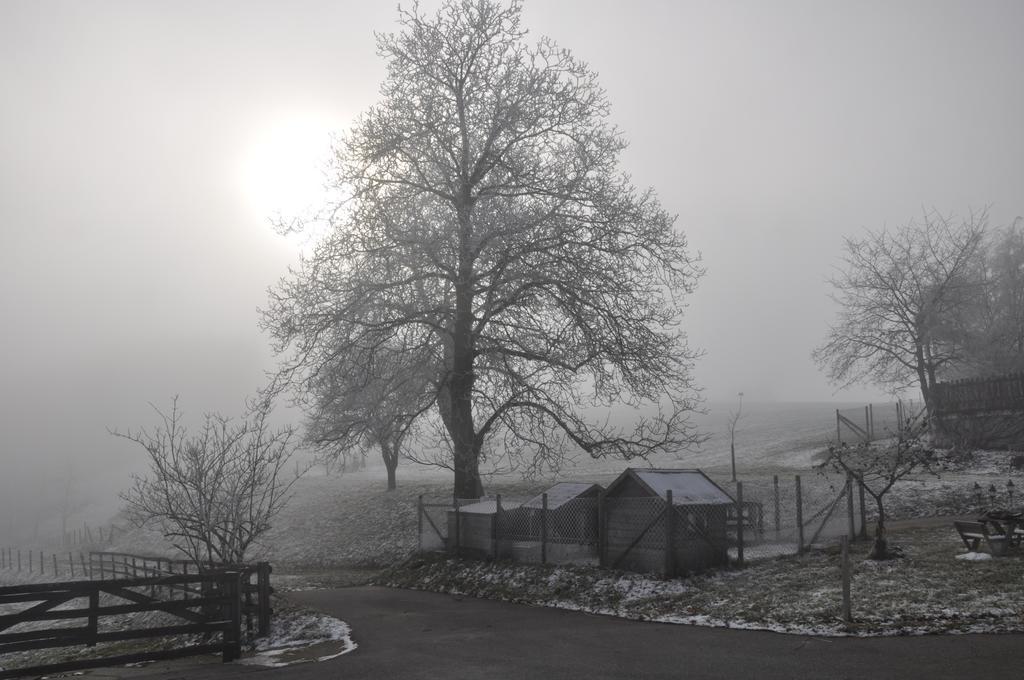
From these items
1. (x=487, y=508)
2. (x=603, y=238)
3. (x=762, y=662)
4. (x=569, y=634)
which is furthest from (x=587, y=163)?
(x=762, y=662)

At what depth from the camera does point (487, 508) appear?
775 inches

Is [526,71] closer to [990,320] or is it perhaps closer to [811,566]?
[811,566]

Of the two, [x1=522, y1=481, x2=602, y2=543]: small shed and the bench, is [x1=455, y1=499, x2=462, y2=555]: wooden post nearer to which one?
[x1=522, y1=481, x2=602, y2=543]: small shed

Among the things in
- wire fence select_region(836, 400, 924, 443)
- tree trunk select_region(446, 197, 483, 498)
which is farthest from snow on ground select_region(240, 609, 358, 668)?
wire fence select_region(836, 400, 924, 443)

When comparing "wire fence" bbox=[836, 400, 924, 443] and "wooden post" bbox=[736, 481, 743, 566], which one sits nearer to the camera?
"wooden post" bbox=[736, 481, 743, 566]

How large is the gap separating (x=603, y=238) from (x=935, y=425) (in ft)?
75.1

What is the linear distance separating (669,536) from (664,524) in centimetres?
32

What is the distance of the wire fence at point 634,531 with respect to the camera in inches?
624

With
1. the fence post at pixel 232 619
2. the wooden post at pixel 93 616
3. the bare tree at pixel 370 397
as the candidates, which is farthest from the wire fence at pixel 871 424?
the wooden post at pixel 93 616

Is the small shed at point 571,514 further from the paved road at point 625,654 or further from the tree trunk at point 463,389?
the tree trunk at point 463,389

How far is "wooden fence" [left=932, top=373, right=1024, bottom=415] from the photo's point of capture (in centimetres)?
3062

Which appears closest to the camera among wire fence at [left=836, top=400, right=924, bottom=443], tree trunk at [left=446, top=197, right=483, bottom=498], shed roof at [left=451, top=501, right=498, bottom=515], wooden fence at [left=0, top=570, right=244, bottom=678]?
wooden fence at [left=0, top=570, right=244, bottom=678]

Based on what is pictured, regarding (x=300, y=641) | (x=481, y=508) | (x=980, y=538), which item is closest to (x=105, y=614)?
(x=300, y=641)

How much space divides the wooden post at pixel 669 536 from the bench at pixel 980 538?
19.5ft
